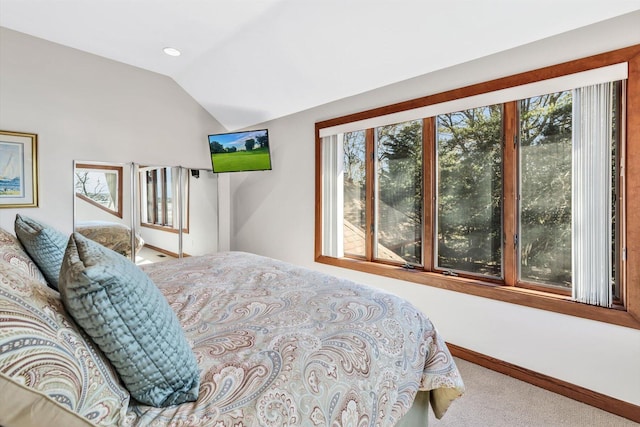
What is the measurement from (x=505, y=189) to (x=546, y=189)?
0.26 meters

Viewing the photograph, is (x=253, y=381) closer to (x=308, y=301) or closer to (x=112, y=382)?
(x=112, y=382)

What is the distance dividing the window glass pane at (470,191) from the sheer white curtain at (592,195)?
51cm

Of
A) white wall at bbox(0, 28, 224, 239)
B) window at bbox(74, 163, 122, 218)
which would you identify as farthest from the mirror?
white wall at bbox(0, 28, 224, 239)

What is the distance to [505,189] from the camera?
7.91 feet

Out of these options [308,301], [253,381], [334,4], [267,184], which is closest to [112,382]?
[253,381]

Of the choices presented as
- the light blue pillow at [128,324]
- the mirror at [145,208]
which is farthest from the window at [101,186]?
the light blue pillow at [128,324]

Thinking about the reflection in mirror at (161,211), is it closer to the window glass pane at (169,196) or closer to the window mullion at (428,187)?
the window glass pane at (169,196)

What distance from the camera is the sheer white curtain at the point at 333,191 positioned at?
140 inches

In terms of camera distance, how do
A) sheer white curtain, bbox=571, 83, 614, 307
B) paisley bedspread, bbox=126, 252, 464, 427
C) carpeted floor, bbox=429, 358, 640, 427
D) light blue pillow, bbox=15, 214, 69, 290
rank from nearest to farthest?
paisley bedspread, bbox=126, 252, 464, 427, light blue pillow, bbox=15, 214, 69, 290, carpeted floor, bbox=429, 358, 640, 427, sheer white curtain, bbox=571, 83, 614, 307

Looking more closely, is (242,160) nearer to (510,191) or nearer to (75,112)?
(75,112)

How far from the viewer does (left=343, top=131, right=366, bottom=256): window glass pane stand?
11.3ft

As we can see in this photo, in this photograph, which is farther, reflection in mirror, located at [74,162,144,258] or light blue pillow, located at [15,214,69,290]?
reflection in mirror, located at [74,162,144,258]

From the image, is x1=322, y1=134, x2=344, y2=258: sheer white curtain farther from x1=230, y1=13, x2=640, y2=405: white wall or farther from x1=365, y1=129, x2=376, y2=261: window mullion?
x1=365, y1=129, x2=376, y2=261: window mullion

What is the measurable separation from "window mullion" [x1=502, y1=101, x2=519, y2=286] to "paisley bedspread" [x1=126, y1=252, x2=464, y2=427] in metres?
1.32
